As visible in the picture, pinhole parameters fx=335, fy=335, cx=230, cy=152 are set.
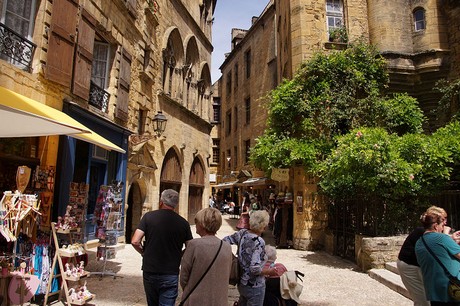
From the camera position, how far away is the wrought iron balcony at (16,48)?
534cm

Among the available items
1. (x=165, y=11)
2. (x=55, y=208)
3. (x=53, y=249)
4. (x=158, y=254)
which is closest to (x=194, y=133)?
(x=165, y=11)

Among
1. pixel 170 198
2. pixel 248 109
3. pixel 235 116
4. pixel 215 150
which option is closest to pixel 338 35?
pixel 170 198

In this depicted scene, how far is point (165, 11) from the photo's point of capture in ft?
41.2

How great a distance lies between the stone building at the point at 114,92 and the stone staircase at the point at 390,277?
5.42 m

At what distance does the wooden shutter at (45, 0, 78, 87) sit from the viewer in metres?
6.27

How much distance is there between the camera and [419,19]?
481 inches

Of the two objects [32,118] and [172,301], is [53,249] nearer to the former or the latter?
[32,118]

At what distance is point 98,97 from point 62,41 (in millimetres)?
1865

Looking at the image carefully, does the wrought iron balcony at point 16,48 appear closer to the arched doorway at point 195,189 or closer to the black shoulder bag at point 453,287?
the black shoulder bag at point 453,287

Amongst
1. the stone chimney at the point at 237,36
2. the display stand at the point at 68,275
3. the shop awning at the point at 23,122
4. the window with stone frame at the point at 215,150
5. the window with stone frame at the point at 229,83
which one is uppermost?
the stone chimney at the point at 237,36

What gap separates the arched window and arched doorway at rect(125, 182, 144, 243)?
1140 centimetres

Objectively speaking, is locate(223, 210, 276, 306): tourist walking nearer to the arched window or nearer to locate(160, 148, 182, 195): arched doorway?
locate(160, 148, 182, 195): arched doorway

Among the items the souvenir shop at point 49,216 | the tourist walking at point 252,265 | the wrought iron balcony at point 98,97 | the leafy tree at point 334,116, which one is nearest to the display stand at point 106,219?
the souvenir shop at point 49,216

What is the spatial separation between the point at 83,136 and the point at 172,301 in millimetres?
3370
